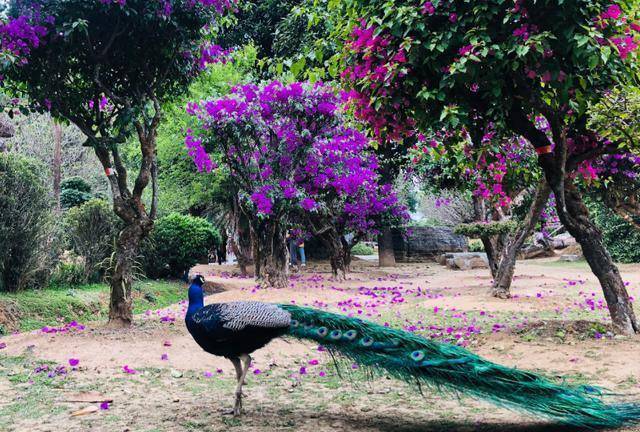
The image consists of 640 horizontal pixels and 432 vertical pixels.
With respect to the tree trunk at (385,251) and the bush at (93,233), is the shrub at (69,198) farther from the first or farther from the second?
the tree trunk at (385,251)

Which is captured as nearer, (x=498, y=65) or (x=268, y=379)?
(x=498, y=65)

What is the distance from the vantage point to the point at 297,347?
268 inches

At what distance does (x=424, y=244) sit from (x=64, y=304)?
19.6 metres

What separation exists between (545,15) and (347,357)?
3.56 m

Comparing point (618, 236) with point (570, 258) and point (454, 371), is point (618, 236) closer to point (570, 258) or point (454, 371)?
point (570, 258)

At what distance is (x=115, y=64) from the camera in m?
7.50

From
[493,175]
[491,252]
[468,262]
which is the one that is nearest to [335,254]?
[491,252]

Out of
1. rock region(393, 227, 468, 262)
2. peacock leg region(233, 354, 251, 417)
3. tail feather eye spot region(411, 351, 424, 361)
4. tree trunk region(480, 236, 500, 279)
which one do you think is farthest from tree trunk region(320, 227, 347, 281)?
tail feather eye spot region(411, 351, 424, 361)

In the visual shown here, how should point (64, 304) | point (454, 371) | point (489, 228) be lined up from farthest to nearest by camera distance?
point (489, 228)
point (64, 304)
point (454, 371)

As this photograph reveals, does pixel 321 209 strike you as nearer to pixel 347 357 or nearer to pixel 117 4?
pixel 117 4

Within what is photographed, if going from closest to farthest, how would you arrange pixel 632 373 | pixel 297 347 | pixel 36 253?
pixel 632 373 → pixel 297 347 → pixel 36 253

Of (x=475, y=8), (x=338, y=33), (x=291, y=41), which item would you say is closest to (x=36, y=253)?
(x=338, y=33)

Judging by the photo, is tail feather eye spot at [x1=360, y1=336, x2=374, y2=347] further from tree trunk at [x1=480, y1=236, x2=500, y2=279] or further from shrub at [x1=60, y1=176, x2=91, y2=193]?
shrub at [x1=60, y1=176, x2=91, y2=193]

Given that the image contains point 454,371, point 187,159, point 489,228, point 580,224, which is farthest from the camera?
point 187,159
